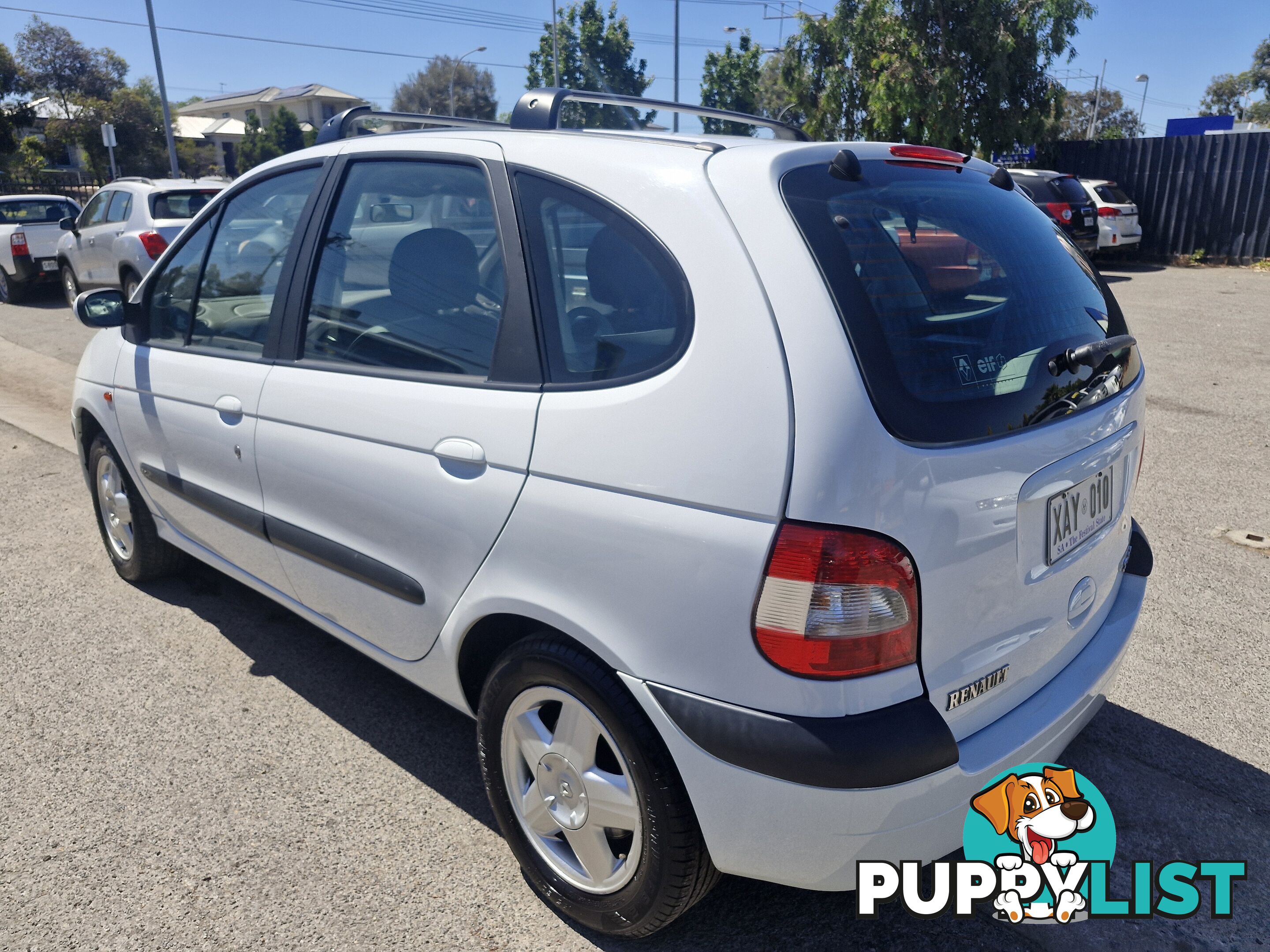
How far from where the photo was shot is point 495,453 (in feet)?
7.10

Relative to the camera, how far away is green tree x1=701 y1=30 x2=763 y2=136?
53188 millimetres

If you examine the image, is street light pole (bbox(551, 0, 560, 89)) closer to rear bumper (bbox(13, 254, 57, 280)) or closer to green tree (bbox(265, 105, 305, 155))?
green tree (bbox(265, 105, 305, 155))

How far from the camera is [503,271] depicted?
2287 mm

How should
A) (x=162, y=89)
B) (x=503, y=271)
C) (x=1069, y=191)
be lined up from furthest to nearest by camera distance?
(x=162, y=89), (x=1069, y=191), (x=503, y=271)

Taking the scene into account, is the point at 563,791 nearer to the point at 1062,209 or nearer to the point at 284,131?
the point at 1062,209

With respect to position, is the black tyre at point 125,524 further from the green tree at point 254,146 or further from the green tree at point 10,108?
the green tree at point 254,146

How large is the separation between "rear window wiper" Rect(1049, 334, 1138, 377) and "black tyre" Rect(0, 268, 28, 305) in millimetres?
16673

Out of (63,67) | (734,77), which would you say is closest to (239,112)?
(63,67)

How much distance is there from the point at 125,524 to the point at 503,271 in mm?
2764

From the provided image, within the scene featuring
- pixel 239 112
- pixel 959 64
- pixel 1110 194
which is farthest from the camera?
pixel 239 112

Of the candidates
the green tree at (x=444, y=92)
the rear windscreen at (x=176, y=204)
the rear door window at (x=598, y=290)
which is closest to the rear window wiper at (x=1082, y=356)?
the rear door window at (x=598, y=290)

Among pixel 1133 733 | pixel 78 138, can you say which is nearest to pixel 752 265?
pixel 1133 733

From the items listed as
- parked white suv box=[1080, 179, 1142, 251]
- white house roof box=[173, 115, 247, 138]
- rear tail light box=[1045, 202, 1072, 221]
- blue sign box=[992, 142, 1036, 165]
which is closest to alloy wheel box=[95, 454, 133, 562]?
rear tail light box=[1045, 202, 1072, 221]

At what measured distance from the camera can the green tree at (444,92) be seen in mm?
75750
